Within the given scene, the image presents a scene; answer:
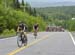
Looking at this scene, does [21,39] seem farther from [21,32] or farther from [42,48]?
[42,48]

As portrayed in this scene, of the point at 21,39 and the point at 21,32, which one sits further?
the point at 21,39

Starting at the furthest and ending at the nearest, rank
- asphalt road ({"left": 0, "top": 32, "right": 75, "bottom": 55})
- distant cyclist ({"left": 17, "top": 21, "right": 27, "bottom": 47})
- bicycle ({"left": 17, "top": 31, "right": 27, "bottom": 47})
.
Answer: bicycle ({"left": 17, "top": 31, "right": 27, "bottom": 47}), distant cyclist ({"left": 17, "top": 21, "right": 27, "bottom": 47}), asphalt road ({"left": 0, "top": 32, "right": 75, "bottom": 55})

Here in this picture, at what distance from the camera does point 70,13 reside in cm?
18625

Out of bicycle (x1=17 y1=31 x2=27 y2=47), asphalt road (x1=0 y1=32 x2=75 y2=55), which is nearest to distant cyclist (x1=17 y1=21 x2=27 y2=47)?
bicycle (x1=17 y1=31 x2=27 y2=47)

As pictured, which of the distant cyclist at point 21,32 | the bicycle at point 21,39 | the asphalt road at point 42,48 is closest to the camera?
the asphalt road at point 42,48

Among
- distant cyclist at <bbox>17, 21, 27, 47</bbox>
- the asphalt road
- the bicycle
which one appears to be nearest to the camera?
the asphalt road

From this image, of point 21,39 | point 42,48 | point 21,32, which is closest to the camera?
point 42,48

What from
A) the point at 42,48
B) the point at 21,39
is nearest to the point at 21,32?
the point at 21,39

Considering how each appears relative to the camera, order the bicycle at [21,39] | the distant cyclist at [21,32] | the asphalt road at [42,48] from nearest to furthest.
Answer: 1. the asphalt road at [42,48]
2. the distant cyclist at [21,32]
3. the bicycle at [21,39]

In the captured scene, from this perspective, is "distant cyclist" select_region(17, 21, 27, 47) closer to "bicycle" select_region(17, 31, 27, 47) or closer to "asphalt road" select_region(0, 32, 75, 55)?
"bicycle" select_region(17, 31, 27, 47)

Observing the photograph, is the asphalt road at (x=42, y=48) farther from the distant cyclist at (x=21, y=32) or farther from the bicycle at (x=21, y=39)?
the distant cyclist at (x=21, y=32)

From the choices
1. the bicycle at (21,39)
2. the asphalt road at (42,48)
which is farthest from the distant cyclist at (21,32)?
the asphalt road at (42,48)

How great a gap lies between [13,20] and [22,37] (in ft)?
156

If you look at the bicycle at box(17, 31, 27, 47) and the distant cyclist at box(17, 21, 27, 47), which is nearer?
the distant cyclist at box(17, 21, 27, 47)
